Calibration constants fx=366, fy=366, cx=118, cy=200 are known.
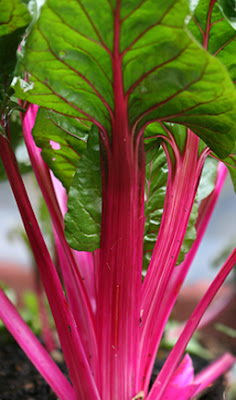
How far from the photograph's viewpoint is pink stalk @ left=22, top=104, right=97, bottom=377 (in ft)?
1.91

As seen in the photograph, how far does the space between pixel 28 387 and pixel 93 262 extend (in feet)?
1.18

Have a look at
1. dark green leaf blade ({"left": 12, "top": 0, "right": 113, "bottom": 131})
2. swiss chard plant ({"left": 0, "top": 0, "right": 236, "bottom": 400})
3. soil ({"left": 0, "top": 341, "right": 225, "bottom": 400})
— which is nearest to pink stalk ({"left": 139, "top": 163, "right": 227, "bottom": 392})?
swiss chard plant ({"left": 0, "top": 0, "right": 236, "bottom": 400})

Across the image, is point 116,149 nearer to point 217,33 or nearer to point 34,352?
point 217,33

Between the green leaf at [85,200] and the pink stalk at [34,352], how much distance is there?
158 millimetres

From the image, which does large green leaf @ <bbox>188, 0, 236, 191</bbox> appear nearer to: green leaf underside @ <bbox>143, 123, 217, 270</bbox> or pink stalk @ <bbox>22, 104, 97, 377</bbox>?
green leaf underside @ <bbox>143, 123, 217, 270</bbox>

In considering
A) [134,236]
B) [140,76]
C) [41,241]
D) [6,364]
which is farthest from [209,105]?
[6,364]

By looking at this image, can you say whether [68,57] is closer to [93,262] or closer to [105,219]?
[105,219]

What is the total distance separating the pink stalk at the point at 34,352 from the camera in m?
0.58

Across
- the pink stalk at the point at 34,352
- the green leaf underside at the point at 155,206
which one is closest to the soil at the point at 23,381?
the pink stalk at the point at 34,352

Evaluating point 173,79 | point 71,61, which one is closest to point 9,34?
point 71,61

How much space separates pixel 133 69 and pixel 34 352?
453 millimetres

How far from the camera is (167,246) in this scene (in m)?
0.60

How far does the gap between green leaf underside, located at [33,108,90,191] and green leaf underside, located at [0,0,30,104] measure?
0.07m

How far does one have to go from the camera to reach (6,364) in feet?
3.28
